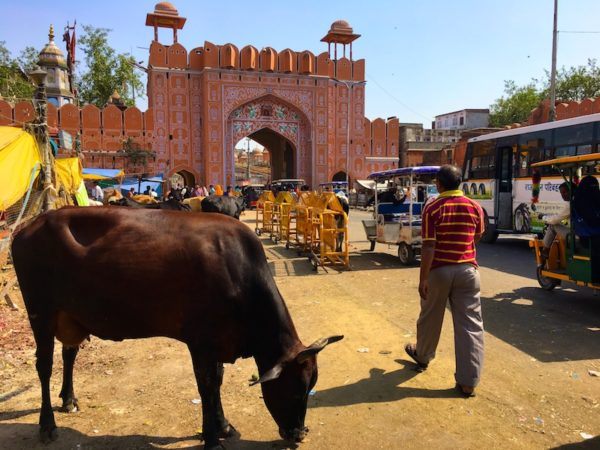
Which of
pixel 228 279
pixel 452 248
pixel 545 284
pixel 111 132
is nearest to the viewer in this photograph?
pixel 228 279

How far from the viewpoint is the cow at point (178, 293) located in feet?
9.37

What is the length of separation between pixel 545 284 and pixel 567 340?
99.8 inches

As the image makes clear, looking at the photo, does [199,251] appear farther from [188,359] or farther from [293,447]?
[188,359]

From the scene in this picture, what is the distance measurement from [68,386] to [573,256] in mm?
6215

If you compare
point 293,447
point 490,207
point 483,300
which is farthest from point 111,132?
point 293,447

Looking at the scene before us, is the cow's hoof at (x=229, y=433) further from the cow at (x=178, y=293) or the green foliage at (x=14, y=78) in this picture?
the green foliage at (x=14, y=78)

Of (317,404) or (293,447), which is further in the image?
(317,404)

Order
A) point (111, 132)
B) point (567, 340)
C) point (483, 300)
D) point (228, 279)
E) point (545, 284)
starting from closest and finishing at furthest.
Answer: point (228, 279) < point (567, 340) < point (483, 300) < point (545, 284) < point (111, 132)

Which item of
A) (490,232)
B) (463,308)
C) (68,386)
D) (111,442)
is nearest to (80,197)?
(68,386)

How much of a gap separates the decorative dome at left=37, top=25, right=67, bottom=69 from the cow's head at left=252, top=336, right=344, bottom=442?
3547 centimetres

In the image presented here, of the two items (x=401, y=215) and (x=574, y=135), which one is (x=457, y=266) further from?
(x=574, y=135)

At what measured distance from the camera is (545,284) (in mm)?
7320

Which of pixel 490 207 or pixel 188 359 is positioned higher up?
pixel 490 207

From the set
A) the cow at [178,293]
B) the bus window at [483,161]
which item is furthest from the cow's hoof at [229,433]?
the bus window at [483,161]
